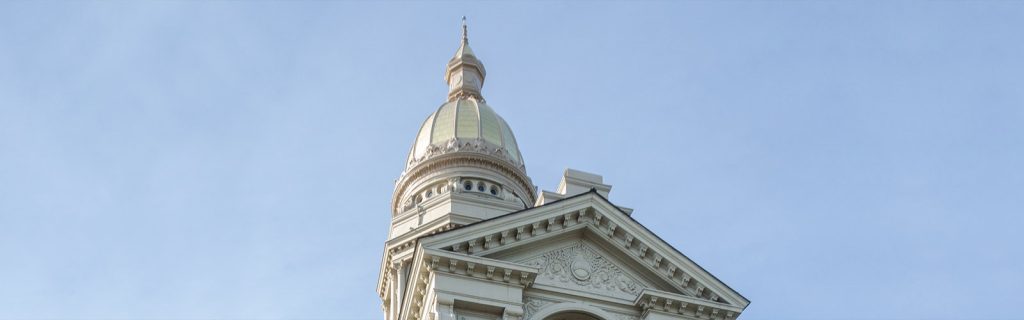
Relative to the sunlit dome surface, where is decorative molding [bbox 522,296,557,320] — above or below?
below

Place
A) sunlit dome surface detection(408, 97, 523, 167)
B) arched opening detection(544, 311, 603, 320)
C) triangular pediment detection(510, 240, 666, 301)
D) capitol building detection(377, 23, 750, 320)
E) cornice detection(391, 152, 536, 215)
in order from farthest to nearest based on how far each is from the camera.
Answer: sunlit dome surface detection(408, 97, 523, 167)
cornice detection(391, 152, 536, 215)
triangular pediment detection(510, 240, 666, 301)
arched opening detection(544, 311, 603, 320)
capitol building detection(377, 23, 750, 320)

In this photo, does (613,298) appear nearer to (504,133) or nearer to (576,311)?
(576,311)

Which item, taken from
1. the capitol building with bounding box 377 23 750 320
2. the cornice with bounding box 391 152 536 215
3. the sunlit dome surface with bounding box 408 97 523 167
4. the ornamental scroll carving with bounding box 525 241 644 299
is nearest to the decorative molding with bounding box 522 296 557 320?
the capitol building with bounding box 377 23 750 320

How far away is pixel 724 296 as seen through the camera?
34.6 m

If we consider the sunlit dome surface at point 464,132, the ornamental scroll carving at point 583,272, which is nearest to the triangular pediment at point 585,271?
the ornamental scroll carving at point 583,272

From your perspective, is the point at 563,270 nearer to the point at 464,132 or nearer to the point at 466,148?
the point at 466,148

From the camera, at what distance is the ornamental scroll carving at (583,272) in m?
34.2

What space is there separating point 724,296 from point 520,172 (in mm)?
27922

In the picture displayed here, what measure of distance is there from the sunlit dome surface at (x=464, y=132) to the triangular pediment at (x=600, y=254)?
87.8 ft

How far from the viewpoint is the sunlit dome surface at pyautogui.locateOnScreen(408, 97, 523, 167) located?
61766 mm

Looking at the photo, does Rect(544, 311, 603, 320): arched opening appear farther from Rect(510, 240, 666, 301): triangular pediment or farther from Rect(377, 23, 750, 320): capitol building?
Rect(510, 240, 666, 301): triangular pediment

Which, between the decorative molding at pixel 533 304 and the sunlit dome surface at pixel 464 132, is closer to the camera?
the decorative molding at pixel 533 304

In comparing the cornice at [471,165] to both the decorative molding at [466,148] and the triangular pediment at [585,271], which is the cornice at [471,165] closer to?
the decorative molding at [466,148]

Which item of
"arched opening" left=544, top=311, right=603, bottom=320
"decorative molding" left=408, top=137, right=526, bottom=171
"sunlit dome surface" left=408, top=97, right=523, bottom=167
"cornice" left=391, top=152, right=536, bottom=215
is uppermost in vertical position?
"sunlit dome surface" left=408, top=97, right=523, bottom=167
